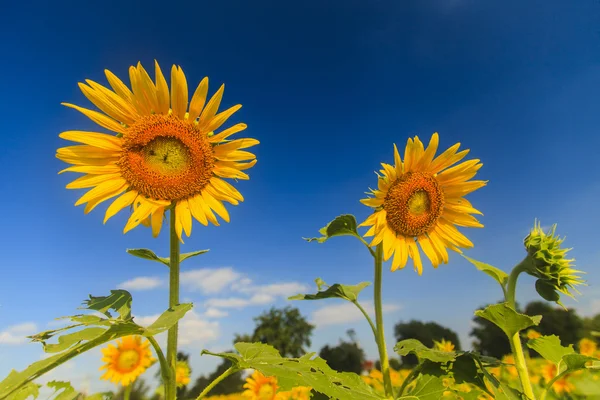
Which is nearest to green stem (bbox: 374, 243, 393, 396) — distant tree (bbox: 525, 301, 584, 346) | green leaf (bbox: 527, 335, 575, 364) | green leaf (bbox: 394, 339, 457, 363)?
green leaf (bbox: 394, 339, 457, 363)

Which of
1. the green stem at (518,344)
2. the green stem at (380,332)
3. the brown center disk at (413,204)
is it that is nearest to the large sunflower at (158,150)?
the green stem at (380,332)

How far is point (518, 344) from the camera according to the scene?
119 inches

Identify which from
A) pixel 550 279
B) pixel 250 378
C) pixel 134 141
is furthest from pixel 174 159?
pixel 250 378

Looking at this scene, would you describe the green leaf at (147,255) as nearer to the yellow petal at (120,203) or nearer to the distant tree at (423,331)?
the yellow petal at (120,203)

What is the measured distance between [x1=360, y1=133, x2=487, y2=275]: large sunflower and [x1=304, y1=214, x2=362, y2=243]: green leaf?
0.86ft

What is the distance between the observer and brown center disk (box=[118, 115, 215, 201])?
309 cm

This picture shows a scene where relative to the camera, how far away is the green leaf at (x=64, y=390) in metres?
3.50

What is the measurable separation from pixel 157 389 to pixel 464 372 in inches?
129

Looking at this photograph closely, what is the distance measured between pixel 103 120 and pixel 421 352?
8.93ft

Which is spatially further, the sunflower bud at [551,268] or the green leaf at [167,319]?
the sunflower bud at [551,268]

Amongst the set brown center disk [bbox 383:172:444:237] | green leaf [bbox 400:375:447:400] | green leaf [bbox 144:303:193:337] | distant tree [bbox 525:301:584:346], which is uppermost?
distant tree [bbox 525:301:584:346]

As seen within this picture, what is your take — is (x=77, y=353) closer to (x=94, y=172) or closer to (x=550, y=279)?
(x=94, y=172)

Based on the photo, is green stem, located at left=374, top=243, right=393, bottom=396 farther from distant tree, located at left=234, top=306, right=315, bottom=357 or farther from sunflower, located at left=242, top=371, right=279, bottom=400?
distant tree, located at left=234, top=306, right=315, bottom=357

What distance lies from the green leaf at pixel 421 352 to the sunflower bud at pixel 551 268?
2.68 ft
